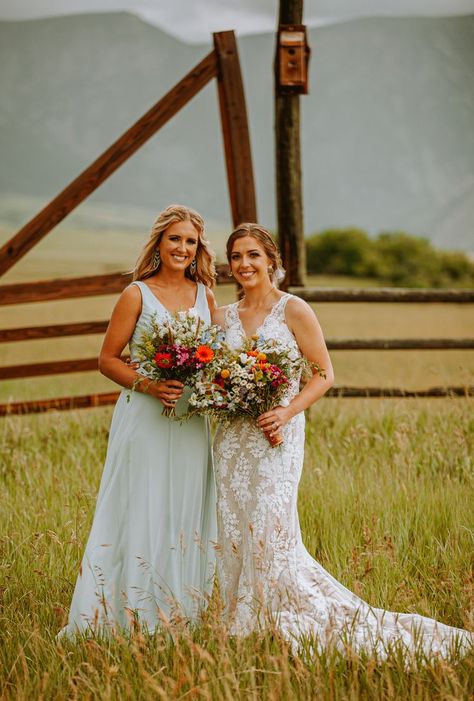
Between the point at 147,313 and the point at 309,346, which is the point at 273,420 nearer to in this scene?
the point at 309,346

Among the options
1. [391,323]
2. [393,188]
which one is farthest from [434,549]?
[393,188]

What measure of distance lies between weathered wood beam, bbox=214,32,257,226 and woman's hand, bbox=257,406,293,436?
3.47m

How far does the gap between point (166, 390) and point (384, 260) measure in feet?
159

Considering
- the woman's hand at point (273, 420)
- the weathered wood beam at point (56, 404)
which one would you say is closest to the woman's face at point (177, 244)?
the woman's hand at point (273, 420)

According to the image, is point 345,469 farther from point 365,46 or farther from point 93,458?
point 365,46

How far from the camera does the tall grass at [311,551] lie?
104 inches

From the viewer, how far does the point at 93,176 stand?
20.3 feet

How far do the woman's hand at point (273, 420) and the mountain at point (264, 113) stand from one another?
256ft

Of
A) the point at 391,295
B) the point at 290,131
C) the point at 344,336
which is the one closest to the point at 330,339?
the point at 391,295

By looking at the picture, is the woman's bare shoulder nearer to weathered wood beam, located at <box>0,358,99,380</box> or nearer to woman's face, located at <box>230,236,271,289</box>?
woman's face, located at <box>230,236,271,289</box>

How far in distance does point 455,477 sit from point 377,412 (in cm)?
155

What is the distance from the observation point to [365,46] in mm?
106562

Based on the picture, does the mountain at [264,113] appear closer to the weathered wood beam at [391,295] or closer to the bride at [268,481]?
the weathered wood beam at [391,295]

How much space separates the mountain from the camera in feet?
288
